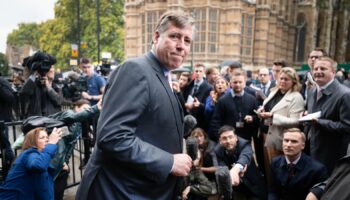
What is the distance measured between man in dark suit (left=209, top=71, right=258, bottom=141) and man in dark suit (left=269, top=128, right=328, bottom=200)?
107cm

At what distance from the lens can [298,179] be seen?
3.42 m

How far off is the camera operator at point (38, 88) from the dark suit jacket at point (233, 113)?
2764 millimetres

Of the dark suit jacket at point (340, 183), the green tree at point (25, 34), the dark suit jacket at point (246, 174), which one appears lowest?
the dark suit jacket at point (246, 174)

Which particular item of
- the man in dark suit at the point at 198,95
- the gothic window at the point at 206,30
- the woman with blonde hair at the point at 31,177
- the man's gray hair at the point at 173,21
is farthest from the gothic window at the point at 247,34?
the man's gray hair at the point at 173,21

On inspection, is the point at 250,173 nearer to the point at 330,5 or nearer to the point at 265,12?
the point at 265,12

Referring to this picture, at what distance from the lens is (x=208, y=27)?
26.8 m

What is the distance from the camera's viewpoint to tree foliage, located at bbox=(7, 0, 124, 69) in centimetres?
3419

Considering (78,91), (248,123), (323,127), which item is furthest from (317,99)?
(78,91)

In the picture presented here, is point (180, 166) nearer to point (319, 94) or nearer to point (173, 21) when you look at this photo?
point (173, 21)

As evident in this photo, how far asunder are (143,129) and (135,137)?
84 millimetres

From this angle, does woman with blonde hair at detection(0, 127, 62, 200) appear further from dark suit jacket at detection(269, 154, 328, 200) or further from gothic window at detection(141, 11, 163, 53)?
gothic window at detection(141, 11, 163, 53)

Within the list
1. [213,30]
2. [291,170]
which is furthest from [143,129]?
[213,30]

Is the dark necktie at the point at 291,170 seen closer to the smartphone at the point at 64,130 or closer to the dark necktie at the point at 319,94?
the dark necktie at the point at 319,94

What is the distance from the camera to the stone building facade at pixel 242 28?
2688cm
